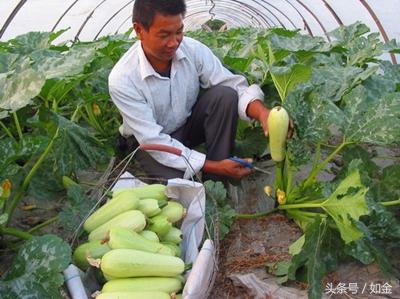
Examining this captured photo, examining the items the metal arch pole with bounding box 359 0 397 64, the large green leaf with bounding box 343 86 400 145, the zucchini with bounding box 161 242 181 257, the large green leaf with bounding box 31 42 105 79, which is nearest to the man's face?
the large green leaf with bounding box 31 42 105 79

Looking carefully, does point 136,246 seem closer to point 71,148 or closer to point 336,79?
point 71,148

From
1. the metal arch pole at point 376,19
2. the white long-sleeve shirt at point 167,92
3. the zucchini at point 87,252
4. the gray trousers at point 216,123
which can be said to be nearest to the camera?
the zucchini at point 87,252

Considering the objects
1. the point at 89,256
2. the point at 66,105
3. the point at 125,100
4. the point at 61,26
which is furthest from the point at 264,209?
the point at 61,26

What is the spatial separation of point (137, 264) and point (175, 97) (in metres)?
1.09

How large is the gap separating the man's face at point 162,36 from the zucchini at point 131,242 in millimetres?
910

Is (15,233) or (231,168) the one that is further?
(231,168)

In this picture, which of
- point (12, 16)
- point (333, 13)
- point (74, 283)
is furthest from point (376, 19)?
point (74, 283)

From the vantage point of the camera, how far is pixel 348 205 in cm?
173

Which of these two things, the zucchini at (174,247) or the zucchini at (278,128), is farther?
the zucchini at (278,128)

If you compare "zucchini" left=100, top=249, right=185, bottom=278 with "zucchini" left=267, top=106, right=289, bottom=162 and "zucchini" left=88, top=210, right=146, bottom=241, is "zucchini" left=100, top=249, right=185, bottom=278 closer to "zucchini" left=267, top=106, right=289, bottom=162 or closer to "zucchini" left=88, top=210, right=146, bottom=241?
"zucchini" left=88, top=210, right=146, bottom=241

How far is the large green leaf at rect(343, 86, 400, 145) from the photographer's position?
1.93 meters

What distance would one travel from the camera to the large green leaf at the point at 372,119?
6.32 feet

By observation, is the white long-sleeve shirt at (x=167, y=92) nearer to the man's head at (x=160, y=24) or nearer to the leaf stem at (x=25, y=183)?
the man's head at (x=160, y=24)

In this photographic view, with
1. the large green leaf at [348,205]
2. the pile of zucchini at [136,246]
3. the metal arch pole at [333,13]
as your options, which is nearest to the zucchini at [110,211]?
the pile of zucchini at [136,246]
